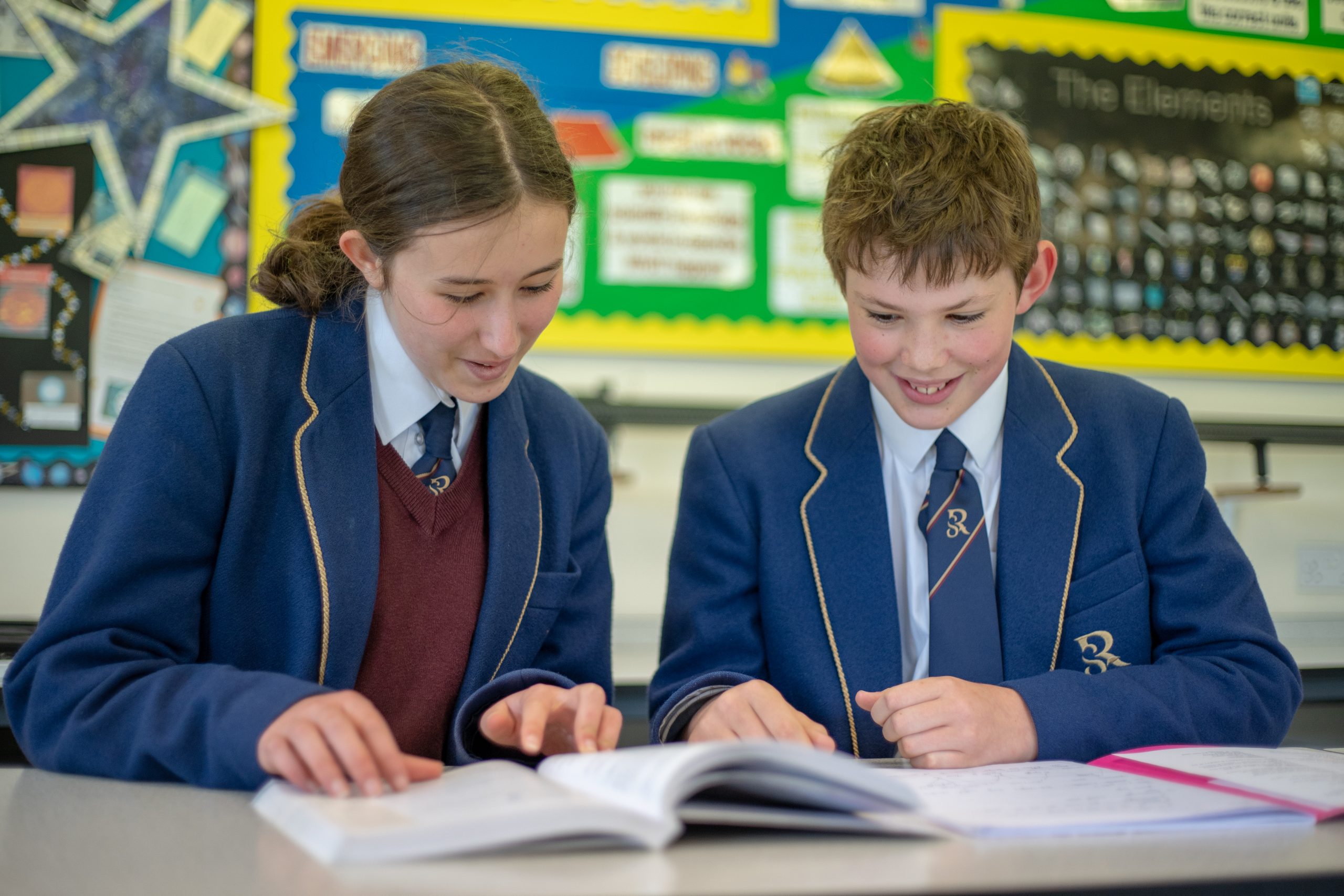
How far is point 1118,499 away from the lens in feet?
4.03

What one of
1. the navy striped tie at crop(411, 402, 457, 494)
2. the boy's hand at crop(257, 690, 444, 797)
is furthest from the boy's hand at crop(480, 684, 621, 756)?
the navy striped tie at crop(411, 402, 457, 494)

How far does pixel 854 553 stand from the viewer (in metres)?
1.23

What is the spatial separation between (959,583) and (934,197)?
0.39 metres

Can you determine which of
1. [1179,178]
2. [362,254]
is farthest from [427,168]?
[1179,178]

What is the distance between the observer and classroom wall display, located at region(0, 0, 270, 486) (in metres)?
1.94

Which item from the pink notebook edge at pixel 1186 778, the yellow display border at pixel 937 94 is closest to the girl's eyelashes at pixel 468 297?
the pink notebook edge at pixel 1186 778

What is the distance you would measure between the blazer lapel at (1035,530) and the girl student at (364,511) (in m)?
0.43

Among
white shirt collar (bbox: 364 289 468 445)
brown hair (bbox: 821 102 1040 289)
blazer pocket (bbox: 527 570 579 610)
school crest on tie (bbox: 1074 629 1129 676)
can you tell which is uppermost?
brown hair (bbox: 821 102 1040 289)

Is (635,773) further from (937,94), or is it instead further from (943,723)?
(937,94)

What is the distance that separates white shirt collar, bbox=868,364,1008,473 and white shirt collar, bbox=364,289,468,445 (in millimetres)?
485

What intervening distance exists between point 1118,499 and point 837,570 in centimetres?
31

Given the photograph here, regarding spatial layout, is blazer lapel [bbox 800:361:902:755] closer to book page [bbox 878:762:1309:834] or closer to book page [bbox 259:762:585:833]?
book page [bbox 878:762:1309:834]

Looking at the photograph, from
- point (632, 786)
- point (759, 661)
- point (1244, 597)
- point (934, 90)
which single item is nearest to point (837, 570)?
point (759, 661)

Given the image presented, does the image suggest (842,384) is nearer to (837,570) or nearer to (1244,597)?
(837,570)
